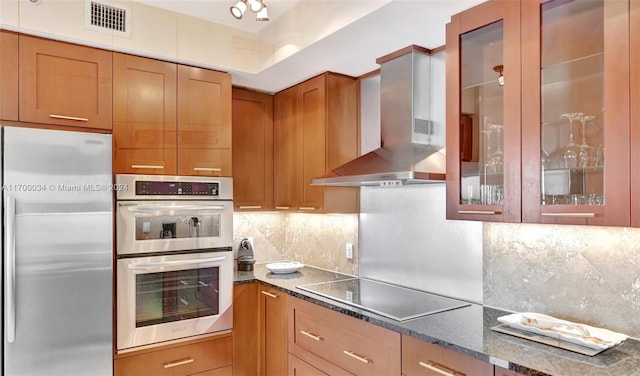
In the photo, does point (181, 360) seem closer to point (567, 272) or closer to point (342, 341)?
point (342, 341)

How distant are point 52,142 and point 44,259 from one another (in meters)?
0.58

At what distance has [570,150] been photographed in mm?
1503

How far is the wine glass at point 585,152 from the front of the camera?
1.45m

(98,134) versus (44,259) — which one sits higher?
(98,134)

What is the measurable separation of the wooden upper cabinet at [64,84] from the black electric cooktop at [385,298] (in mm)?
1609

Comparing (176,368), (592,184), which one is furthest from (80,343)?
(592,184)

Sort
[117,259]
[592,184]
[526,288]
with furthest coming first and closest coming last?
[117,259], [526,288], [592,184]

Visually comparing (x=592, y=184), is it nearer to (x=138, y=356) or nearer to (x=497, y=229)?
(x=497, y=229)

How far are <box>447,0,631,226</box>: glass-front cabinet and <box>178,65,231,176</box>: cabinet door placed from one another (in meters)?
1.61

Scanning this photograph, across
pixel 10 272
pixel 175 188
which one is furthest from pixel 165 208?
pixel 10 272

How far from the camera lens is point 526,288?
6.45 ft

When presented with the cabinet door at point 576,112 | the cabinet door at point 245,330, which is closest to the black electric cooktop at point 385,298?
the cabinet door at point 245,330

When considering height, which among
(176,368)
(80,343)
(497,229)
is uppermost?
(497,229)

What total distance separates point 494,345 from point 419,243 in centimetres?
100
